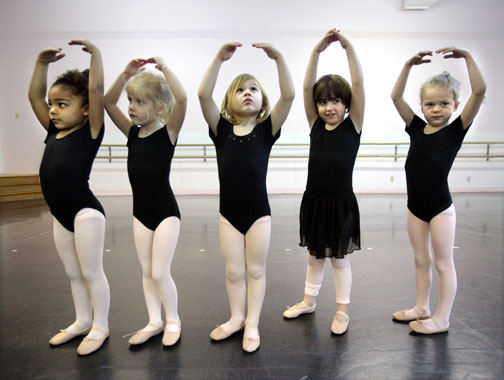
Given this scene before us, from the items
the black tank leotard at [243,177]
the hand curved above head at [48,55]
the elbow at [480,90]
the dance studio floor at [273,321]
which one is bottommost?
the dance studio floor at [273,321]

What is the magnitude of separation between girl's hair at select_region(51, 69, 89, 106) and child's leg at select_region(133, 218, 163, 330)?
567mm

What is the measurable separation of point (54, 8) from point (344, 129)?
263 inches

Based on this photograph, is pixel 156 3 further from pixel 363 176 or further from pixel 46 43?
pixel 363 176

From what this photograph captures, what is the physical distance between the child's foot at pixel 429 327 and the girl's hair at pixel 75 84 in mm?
1790

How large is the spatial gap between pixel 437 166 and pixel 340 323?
840 millimetres

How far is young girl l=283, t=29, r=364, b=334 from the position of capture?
5.44 feet

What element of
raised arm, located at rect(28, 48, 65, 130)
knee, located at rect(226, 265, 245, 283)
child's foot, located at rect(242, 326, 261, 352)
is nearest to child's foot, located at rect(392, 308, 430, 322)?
child's foot, located at rect(242, 326, 261, 352)

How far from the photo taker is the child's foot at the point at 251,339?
1565 millimetres

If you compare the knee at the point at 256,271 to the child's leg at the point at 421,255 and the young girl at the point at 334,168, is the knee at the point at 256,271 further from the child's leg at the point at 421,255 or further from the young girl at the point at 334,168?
the child's leg at the point at 421,255

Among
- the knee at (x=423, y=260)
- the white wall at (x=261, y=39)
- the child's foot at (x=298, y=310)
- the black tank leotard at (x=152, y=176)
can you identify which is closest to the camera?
the black tank leotard at (x=152, y=176)

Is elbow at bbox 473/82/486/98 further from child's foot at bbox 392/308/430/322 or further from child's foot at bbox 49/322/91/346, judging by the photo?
child's foot at bbox 49/322/91/346

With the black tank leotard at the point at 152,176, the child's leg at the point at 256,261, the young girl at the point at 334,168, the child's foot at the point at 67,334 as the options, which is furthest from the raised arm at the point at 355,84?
the child's foot at the point at 67,334

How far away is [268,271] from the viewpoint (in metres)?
2.60

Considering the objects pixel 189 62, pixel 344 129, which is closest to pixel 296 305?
pixel 344 129
